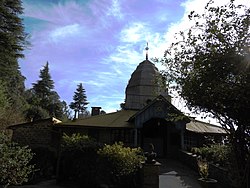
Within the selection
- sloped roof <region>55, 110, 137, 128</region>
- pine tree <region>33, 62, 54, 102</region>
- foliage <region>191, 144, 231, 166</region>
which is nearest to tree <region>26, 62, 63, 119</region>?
pine tree <region>33, 62, 54, 102</region>

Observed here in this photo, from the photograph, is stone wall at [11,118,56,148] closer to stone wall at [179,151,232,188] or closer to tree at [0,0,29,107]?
tree at [0,0,29,107]

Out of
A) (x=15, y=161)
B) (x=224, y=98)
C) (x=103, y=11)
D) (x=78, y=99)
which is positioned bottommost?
(x=15, y=161)

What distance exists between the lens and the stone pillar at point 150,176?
409 inches

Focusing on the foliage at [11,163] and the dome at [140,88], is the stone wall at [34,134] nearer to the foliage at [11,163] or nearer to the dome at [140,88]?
the dome at [140,88]

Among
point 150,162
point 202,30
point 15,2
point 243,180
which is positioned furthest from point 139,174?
point 15,2

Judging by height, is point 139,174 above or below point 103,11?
below

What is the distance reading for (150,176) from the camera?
1048cm

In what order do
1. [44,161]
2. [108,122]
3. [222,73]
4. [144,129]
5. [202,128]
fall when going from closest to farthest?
1. [222,73]
2. [44,161]
3. [108,122]
4. [202,128]
5. [144,129]

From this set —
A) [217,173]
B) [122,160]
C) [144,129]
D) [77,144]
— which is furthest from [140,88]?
[122,160]

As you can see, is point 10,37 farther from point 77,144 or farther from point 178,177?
point 178,177

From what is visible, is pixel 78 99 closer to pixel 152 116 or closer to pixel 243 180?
pixel 152 116

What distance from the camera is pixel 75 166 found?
494 inches

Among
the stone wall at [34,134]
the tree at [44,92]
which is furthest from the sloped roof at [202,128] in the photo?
the tree at [44,92]

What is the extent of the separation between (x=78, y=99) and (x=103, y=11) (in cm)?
6001
